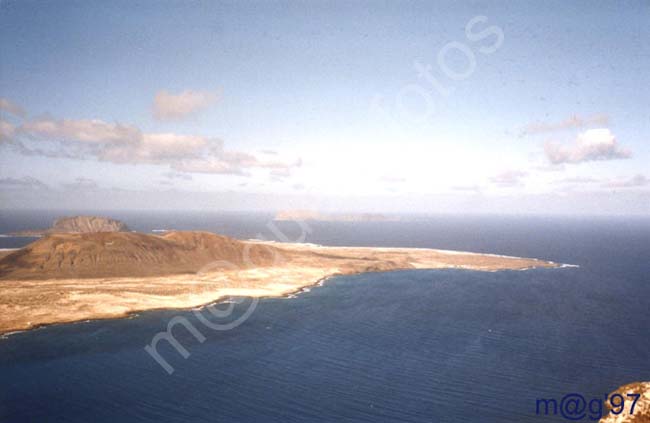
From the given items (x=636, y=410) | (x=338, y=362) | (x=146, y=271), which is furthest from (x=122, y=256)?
(x=636, y=410)

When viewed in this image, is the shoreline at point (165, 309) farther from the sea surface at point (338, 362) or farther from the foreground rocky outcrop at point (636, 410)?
the foreground rocky outcrop at point (636, 410)

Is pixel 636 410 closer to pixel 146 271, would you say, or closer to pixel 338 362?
pixel 338 362

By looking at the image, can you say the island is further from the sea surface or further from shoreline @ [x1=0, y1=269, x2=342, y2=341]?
the sea surface

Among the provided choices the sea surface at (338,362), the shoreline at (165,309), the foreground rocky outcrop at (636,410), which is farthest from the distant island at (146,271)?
the foreground rocky outcrop at (636,410)

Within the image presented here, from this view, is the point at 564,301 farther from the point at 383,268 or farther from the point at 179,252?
the point at 179,252

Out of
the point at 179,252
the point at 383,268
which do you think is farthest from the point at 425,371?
the point at 179,252
